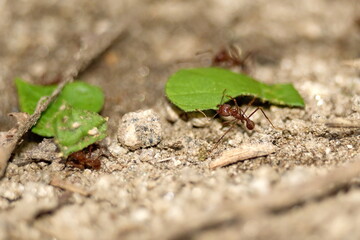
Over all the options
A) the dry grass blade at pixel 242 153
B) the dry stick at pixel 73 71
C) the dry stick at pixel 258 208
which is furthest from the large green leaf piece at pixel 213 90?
the dry stick at pixel 258 208

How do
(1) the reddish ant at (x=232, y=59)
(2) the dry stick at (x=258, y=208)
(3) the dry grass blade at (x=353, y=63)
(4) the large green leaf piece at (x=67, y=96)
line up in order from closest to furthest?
(2) the dry stick at (x=258, y=208) → (4) the large green leaf piece at (x=67, y=96) → (3) the dry grass blade at (x=353, y=63) → (1) the reddish ant at (x=232, y=59)

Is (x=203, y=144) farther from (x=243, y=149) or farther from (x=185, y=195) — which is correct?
(x=185, y=195)

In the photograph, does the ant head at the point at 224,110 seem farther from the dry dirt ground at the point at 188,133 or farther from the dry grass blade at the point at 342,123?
the dry grass blade at the point at 342,123

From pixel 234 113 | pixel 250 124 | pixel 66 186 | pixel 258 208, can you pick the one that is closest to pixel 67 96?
pixel 66 186

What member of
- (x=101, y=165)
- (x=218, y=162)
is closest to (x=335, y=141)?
(x=218, y=162)

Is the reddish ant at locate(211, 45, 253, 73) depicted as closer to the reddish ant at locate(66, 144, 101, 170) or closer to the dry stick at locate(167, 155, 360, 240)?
the reddish ant at locate(66, 144, 101, 170)

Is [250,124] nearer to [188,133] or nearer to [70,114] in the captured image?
[188,133]
